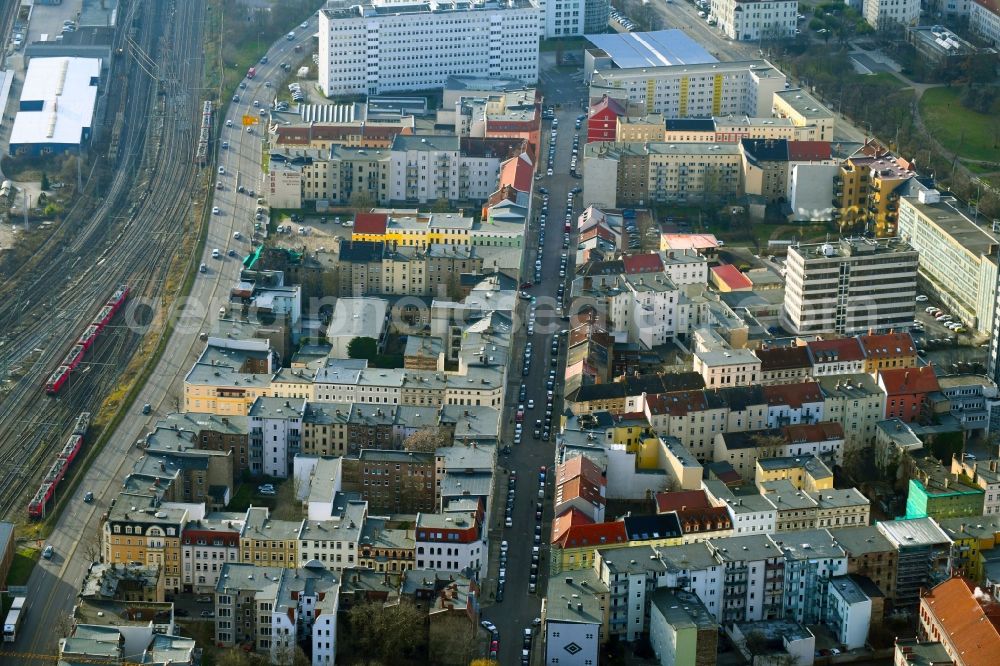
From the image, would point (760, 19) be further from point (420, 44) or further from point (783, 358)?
point (783, 358)

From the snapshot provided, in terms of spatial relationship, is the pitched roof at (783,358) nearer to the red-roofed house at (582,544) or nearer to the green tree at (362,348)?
the red-roofed house at (582,544)

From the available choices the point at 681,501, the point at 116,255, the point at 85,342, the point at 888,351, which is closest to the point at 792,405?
the point at 888,351

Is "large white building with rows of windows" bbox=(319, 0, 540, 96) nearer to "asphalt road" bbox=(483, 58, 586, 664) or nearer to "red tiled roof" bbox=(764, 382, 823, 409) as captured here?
"asphalt road" bbox=(483, 58, 586, 664)

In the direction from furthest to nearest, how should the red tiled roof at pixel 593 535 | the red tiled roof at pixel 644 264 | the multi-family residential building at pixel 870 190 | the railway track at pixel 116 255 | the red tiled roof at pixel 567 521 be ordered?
1. the multi-family residential building at pixel 870 190
2. the red tiled roof at pixel 644 264
3. the railway track at pixel 116 255
4. the red tiled roof at pixel 567 521
5. the red tiled roof at pixel 593 535

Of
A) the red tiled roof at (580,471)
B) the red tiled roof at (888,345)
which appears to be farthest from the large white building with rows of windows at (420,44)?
the red tiled roof at (580,471)

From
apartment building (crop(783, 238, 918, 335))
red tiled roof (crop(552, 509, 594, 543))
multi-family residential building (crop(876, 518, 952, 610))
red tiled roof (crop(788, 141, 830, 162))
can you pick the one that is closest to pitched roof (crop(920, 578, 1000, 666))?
multi-family residential building (crop(876, 518, 952, 610))
